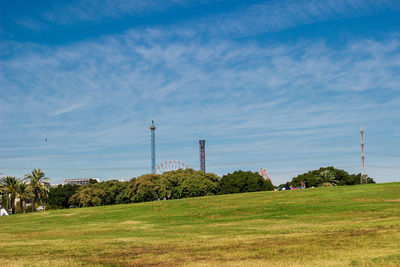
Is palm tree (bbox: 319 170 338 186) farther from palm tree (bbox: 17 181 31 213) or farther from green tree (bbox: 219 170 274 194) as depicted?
palm tree (bbox: 17 181 31 213)

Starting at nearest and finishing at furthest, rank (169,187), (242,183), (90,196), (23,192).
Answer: (169,187) < (90,196) < (242,183) < (23,192)

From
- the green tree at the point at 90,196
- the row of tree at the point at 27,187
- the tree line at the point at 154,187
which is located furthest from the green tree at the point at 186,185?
the row of tree at the point at 27,187

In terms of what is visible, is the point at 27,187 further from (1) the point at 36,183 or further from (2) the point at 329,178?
(2) the point at 329,178

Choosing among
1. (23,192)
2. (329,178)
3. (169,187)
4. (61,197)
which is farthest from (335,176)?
(23,192)

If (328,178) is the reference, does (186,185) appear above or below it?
below

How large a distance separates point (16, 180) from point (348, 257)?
120 meters

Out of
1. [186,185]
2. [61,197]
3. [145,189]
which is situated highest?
[186,185]

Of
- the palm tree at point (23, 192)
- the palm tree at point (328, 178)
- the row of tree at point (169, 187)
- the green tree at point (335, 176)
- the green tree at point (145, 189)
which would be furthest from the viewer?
the green tree at point (335, 176)

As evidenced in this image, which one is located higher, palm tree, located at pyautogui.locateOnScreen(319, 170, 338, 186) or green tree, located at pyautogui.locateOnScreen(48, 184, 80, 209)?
palm tree, located at pyautogui.locateOnScreen(319, 170, 338, 186)

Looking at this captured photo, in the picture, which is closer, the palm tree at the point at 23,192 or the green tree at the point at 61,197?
the palm tree at the point at 23,192

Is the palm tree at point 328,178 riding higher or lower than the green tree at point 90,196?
higher

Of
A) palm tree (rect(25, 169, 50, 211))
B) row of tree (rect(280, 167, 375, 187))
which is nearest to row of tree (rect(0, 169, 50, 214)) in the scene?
palm tree (rect(25, 169, 50, 211))

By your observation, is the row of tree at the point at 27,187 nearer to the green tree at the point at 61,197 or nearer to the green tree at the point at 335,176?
the green tree at the point at 61,197

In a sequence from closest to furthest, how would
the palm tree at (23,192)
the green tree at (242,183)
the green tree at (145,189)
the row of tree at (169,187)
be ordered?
the green tree at (145,189) → the row of tree at (169,187) → the green tree at (242,183) → the palm tree at (23,192)
